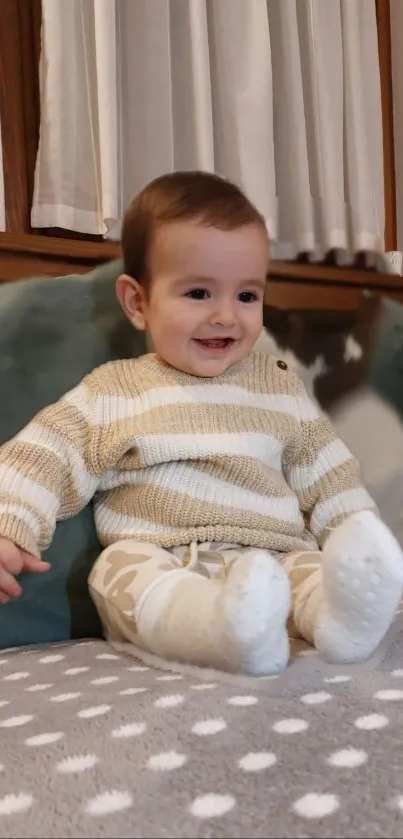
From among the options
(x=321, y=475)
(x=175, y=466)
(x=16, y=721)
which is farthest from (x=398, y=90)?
(x=16, y=721)

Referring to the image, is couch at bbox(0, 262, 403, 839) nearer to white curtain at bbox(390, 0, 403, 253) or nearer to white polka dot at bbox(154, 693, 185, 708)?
white polka dot at bbox(154, 693, 185, 708)

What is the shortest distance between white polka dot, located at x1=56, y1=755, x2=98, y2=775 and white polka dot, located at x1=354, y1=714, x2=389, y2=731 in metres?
0.17

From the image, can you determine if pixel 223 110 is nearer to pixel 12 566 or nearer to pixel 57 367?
pixel 57 367

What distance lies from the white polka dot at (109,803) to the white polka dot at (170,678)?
21cm

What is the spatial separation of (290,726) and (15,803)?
182 mm

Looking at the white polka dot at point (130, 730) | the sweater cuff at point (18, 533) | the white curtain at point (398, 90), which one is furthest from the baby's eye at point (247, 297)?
the white curtain at point (398, 90)

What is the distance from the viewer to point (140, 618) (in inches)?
29.6

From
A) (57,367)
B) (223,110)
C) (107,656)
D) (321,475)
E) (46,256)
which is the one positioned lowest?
(107,656)

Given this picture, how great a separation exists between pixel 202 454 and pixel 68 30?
81 cm

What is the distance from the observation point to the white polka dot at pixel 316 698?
60 cm

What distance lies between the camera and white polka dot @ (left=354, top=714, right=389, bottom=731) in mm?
547

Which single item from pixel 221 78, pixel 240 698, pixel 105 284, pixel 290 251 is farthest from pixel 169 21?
pixel 240 698

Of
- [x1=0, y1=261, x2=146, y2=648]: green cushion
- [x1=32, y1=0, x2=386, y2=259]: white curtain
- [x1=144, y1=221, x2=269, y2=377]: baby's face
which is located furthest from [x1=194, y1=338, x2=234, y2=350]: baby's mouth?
[x1=32, y1=0, x2=386, y2=259]: white curtain

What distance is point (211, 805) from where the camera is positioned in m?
0.45
